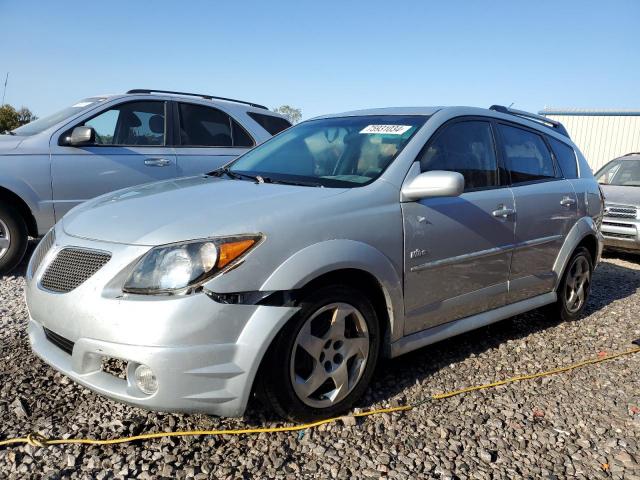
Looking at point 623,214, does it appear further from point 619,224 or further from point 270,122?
point 270,122

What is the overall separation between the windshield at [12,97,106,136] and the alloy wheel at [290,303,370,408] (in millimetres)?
4253

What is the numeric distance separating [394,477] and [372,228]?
1211mm

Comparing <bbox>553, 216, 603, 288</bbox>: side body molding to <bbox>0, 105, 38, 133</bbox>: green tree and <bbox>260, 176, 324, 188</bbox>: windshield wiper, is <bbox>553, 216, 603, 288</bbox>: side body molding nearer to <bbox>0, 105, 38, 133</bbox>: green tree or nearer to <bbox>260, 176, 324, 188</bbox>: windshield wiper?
<bbox>260, 176, 324, 188</bbox>: windshield wiper

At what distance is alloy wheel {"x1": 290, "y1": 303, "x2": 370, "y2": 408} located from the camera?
265cm

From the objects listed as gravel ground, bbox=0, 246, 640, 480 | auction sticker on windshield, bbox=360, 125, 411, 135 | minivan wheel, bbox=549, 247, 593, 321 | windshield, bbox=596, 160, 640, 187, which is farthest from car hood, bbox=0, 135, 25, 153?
windshield, bbox=596, 160, 640, 187

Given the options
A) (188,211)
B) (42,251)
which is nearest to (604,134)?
(188,211)

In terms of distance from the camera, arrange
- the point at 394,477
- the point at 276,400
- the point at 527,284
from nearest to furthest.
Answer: the point at 394,477 < the point at 276,400 < the point at 527,284

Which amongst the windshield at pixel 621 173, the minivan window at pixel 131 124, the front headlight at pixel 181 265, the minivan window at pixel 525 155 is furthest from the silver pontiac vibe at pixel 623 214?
the front headlight at pixel 181 265

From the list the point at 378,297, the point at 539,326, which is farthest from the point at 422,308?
the point at 539,326

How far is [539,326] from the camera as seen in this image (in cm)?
465

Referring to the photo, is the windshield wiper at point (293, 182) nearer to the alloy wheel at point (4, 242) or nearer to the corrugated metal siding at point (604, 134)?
the alloy wheel at point (4, 242)

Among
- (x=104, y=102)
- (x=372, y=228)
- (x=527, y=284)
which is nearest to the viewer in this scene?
(x=372, y=228)

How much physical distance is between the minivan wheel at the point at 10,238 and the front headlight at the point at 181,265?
3.52 meters

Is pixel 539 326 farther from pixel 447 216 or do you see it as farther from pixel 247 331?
pixel 247 331
